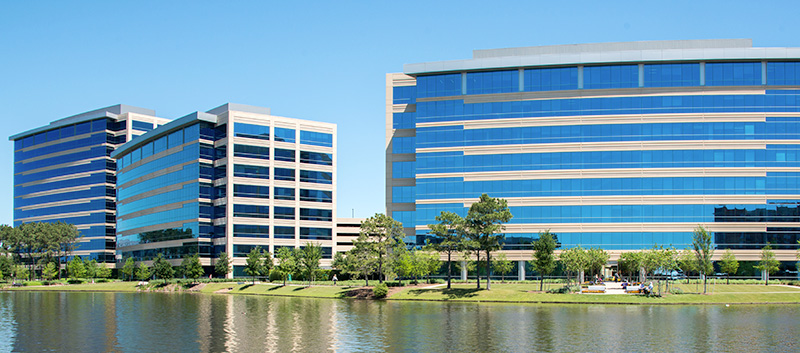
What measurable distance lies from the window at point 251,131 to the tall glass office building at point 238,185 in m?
0.21

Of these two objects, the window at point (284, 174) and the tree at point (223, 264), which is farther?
the window at point (284, 174)

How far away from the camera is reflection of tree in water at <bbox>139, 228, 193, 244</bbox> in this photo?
142050 mm

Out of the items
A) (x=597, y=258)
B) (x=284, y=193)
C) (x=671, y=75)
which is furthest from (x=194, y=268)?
(x=671, y=75)

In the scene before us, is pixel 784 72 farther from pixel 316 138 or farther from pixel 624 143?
pixel 316 138

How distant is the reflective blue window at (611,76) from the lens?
11369cm

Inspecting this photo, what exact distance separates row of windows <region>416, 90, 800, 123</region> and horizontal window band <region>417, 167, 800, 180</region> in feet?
31.6

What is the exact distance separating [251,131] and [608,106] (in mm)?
72504

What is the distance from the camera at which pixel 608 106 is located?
374 feet

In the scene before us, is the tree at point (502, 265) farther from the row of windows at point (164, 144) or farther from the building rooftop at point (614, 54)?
the row of windows at point (164, 144)

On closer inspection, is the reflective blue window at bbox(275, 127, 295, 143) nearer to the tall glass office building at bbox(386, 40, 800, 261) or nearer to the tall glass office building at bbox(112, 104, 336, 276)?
the tall glass office building at bbox(112, 104, 336, 276)

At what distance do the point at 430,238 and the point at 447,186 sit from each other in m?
9.57

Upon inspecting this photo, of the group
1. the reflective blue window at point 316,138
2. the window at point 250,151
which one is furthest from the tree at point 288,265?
the reflective blue window at point 316,138

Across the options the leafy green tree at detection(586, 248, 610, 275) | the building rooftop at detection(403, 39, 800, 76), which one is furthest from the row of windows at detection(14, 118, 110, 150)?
the leafy green tree at detection(586, 248, 610, 275)

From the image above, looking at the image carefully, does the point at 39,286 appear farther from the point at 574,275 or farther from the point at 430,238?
the point at 574,275
